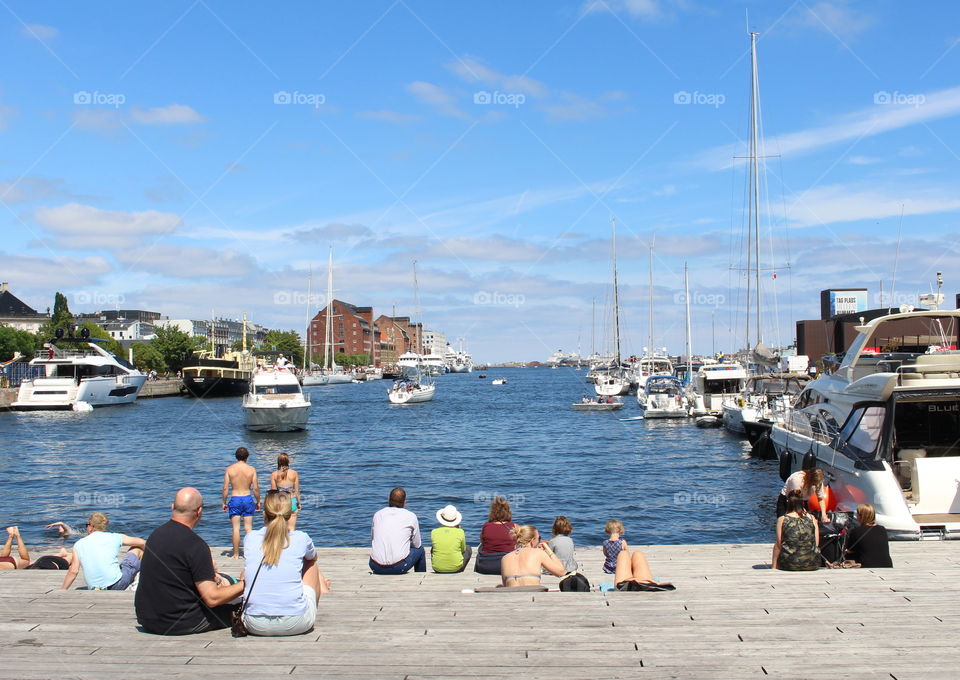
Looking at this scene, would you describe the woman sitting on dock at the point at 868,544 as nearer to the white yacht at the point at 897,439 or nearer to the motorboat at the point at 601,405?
the white yacht at the point at 897,439

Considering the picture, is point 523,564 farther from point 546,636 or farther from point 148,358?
point 148,358

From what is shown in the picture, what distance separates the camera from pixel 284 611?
796cm

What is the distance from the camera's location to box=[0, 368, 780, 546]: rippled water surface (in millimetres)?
25344

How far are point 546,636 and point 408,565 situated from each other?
5177 millimetres

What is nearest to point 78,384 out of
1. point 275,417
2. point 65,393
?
point 65,393

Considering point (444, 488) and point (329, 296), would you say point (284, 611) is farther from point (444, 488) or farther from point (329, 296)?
point (329, 296)

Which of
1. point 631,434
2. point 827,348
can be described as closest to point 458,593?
point 631,434

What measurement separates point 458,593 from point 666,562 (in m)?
4.97

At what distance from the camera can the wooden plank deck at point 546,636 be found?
711 centimetres

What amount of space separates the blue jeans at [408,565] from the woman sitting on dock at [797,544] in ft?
16.8

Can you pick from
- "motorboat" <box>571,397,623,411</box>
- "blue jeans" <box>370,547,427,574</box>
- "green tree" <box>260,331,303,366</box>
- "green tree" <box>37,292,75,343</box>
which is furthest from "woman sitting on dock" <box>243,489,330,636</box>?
"green tree" <box>260,331,303,366</box>

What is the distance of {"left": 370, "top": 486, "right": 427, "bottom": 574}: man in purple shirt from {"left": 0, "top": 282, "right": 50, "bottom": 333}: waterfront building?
176119mm

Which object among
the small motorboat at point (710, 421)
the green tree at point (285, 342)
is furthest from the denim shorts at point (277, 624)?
the green tree at point (285, 342)

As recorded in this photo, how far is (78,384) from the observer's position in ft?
279
